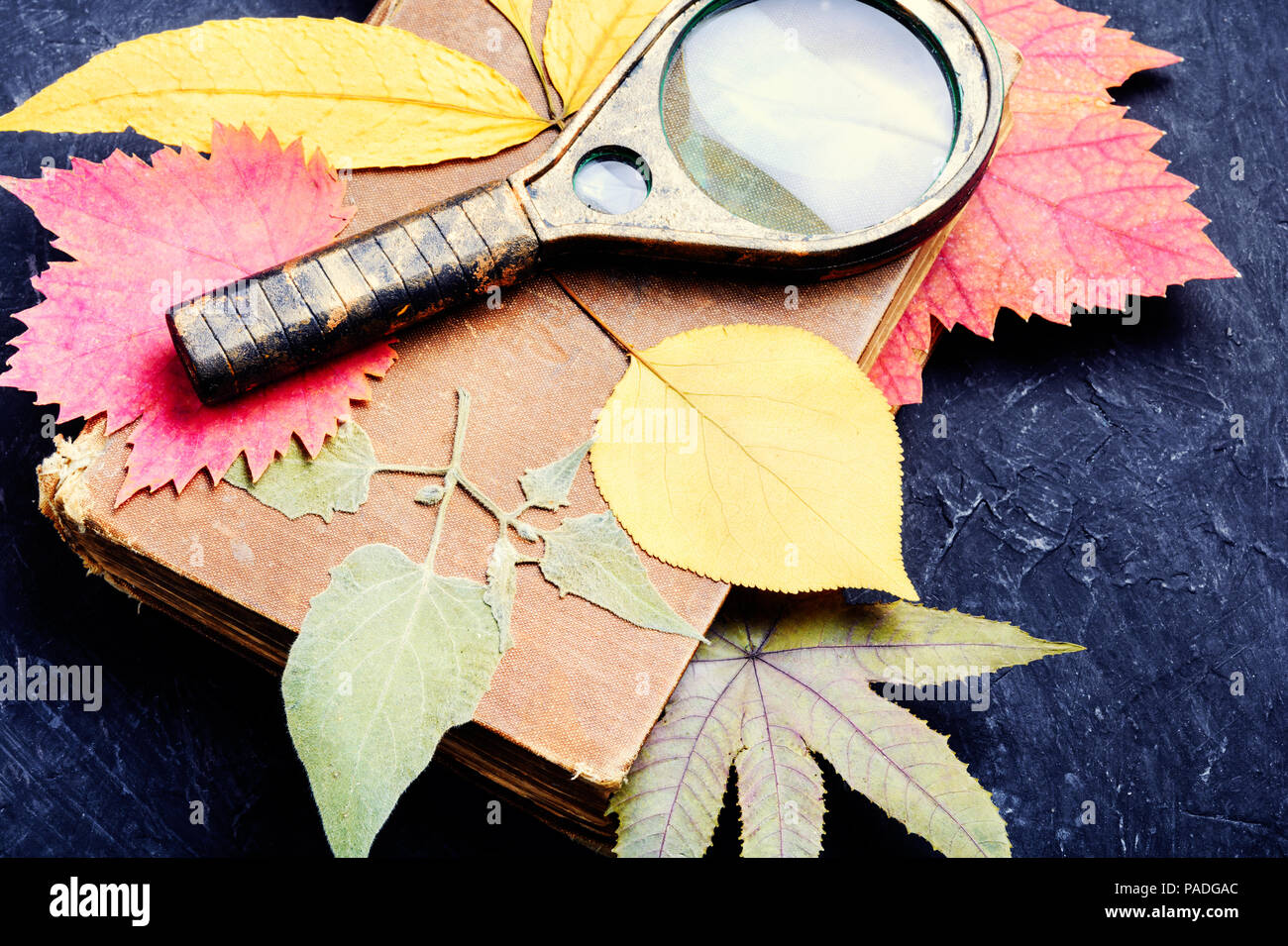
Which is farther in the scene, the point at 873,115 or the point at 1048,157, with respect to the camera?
the point at 1048,157

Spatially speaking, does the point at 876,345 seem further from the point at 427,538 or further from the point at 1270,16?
the point at 1270,16

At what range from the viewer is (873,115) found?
1137 millimetres

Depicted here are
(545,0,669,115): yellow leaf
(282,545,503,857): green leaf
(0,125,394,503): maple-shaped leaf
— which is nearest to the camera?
(282,545,503,857): green leaf

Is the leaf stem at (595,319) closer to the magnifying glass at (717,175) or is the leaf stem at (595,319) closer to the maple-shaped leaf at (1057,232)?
the magnifying glass at (717,175)

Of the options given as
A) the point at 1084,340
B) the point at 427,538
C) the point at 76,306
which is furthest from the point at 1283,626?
the point at 76,306

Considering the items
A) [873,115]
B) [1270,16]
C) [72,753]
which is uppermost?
[1270,16]

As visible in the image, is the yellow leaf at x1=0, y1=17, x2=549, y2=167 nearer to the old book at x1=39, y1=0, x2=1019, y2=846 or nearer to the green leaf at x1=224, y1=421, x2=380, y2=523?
the old book at x1=39, y1=0, x2=1019, y2=846

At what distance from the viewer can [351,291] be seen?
104 cm

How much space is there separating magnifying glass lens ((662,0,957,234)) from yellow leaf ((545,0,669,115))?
92mm

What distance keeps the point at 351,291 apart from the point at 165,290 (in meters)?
0.21

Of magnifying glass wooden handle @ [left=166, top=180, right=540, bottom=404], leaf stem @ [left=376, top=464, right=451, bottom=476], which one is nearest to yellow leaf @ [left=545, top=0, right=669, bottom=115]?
magnifying glass wooden handle @ [left=166, top=180, right=540, bottom=404]

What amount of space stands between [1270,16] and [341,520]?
1.43 meters

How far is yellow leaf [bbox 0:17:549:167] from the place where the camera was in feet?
3.71

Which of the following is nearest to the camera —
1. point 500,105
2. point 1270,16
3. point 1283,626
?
point 500,105
